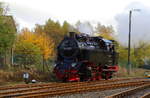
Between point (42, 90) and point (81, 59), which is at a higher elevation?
point (81, 59)

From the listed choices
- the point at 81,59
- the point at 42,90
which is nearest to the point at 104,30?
the point at 81,59

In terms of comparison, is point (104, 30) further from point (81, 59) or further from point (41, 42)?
point (81, 59)

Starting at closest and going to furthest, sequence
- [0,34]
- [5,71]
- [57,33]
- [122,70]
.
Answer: [0,34] → [5,71] → [122,70] → [57,33]

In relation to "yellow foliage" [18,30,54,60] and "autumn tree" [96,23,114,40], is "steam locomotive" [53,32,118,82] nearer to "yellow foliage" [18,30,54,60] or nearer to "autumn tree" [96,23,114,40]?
"yellow foliage" [18,30,54,60]

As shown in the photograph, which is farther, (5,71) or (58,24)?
(58,24)

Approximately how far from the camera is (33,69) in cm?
2114

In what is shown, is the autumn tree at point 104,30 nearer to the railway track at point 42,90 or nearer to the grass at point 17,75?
the grass at point 17,75

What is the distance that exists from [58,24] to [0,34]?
5350 cm

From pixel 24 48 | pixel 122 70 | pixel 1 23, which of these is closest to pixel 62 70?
pixel 1 23

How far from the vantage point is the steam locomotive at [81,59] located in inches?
730

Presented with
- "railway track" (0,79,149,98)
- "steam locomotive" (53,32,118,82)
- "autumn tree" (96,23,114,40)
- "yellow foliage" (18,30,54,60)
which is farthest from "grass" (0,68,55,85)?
"autumn tree" (96,23,114,40)

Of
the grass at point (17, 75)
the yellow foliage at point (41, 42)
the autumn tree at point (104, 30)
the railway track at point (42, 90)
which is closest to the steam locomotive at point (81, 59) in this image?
the grass at point (17, 75)

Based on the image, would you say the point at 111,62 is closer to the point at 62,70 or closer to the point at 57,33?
the point at 62,70

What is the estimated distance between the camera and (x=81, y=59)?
19.2 m
